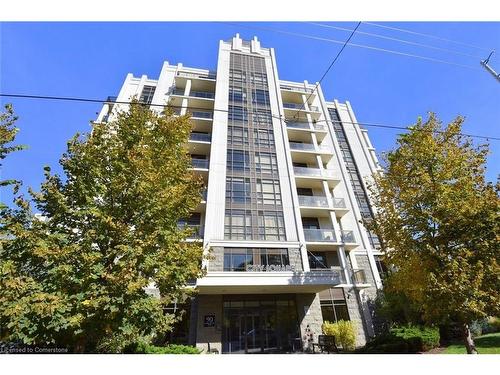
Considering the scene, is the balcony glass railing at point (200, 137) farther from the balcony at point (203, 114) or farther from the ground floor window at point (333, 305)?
the ground floor window at point (333, 305)

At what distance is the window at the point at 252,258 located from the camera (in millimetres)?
19516

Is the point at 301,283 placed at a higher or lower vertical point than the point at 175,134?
lower

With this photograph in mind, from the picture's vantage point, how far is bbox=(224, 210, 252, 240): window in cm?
2084

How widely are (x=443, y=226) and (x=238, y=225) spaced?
14.0m

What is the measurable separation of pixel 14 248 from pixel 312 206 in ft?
67.1

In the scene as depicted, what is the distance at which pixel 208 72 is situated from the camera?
115 ft

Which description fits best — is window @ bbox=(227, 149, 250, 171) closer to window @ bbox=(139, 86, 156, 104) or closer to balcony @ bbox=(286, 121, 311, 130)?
balcony @ bbox=(286, 121, 311, 130)

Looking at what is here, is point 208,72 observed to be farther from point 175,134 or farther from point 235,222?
point 175,134

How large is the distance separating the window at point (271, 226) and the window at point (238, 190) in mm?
1936

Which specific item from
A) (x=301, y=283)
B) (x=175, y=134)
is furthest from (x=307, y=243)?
(x=175, y=134)

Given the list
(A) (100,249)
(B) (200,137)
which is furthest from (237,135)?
(A) (100,249)

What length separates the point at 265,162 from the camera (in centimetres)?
2567

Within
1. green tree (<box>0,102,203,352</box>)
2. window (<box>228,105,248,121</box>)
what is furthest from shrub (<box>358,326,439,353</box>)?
window (<box>228,105,248,121</box>)

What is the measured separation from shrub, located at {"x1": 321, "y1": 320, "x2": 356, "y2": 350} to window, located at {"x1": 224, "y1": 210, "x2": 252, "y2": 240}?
820 centimetres
